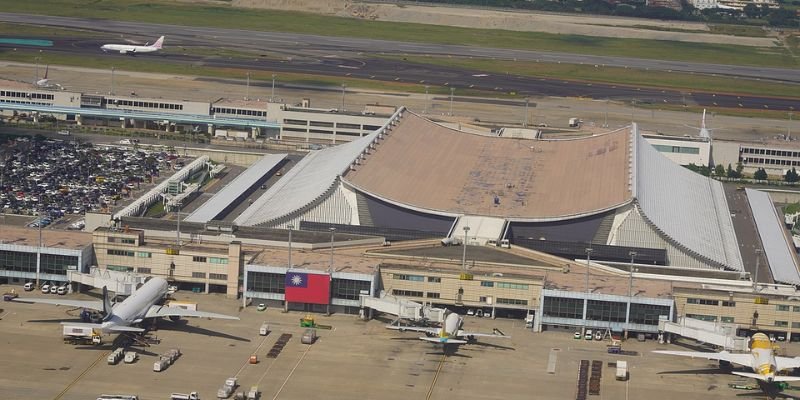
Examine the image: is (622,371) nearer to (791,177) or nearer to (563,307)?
(563,307)

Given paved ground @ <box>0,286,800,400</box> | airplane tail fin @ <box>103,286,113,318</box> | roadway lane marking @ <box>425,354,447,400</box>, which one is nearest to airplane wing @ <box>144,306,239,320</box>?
paved ground @ <box>0,286,800,400</box>

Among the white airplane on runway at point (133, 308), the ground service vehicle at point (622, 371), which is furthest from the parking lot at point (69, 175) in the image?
the ground service vehicle at point (622, 371)

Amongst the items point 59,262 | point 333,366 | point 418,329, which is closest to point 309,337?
point 333,366

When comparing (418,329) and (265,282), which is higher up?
(265,282)

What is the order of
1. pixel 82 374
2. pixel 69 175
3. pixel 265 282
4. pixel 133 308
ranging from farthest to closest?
pixel 69 175, pixel 265 282, pixel 133 308, pixel 82 374

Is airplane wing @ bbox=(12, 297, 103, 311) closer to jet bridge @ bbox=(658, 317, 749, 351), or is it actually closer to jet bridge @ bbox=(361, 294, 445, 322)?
jet bridge @ bbox=(361, 294, 445, 322)

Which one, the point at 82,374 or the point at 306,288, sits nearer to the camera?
the point at 82,374
